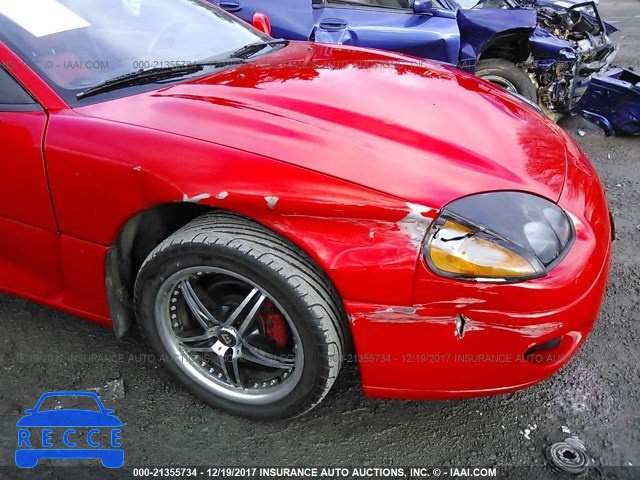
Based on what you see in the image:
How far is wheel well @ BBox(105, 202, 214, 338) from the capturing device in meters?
1.98

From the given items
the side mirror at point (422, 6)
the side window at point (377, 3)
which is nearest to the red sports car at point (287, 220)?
the side mirror at point (422, 6)

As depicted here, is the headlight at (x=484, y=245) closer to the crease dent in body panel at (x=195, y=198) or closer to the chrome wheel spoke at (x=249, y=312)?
the chrome wheel spoke at (x=249, y=312)

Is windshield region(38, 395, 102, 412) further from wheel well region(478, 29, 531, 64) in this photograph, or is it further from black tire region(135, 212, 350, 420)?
wheel well region(478, 29, 531, 64)

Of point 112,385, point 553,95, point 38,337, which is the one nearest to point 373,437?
point 112,385

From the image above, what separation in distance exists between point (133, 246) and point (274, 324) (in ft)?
1.97

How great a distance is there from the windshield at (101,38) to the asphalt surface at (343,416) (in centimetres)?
110

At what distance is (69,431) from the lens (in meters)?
2.06

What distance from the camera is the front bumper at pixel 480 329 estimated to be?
164 cm

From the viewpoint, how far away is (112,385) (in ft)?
7.45

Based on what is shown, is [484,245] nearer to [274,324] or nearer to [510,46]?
[274,324]

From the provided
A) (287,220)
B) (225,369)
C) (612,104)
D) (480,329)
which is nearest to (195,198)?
(287,220)

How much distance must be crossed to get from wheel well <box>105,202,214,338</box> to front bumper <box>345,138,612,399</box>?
739 mm

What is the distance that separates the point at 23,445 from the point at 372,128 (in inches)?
64.7

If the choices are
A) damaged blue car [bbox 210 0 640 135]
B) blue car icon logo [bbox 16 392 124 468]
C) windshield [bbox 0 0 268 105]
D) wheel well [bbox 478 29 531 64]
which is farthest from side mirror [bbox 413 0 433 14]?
blue car icon logo [bbox 16 392 124 468]
